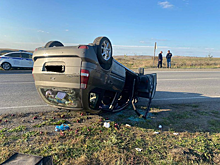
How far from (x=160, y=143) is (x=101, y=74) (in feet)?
5.93

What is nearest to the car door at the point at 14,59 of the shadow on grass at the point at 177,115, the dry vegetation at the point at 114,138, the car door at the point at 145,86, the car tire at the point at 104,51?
the dry vegetation at the point at 114,138

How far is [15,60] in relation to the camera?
49.5 ft

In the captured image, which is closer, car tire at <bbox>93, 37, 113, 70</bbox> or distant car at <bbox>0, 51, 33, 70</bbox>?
car tire at <bbox>93, 37, 113, 70</bbox>

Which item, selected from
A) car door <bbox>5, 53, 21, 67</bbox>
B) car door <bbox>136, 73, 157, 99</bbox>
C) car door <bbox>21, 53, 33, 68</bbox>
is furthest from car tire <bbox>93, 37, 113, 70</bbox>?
car door <bbox>5, 53, 21, 67</bbox>

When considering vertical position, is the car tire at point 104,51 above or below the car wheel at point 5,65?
above

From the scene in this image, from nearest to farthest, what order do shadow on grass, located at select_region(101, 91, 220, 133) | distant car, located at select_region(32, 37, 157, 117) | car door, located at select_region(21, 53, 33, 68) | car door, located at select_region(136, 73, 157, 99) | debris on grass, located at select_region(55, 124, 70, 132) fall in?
1. distant car, located at select_region(32, 37, 157, 117)
2. debris on grass, located at select_region(55, 124, 70, 132)
3. shadow on grass, located at select_region(101, 91, 220, 133)
4. car door, located at select_region(136, 73, 157, 99)
5. car door, located at select_region(21, 53, 33, 68)

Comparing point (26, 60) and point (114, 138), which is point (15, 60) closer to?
point (26, 60)

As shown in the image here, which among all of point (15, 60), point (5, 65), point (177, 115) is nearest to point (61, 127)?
point (177, 115)

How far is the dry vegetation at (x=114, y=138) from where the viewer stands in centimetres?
299

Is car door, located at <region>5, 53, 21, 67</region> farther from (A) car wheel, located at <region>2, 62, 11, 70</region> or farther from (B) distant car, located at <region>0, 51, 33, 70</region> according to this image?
(A) car wheel, located at <region>2, 62, 11, 70</region>

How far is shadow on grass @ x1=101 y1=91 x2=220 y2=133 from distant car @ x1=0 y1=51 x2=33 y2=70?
39.8 feet

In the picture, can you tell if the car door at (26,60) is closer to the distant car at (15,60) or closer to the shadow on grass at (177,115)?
the distant car at (15,60)

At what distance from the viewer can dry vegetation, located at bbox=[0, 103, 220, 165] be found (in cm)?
299

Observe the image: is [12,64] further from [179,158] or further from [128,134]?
[179,158]
